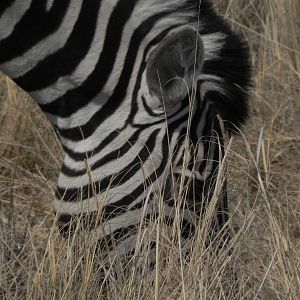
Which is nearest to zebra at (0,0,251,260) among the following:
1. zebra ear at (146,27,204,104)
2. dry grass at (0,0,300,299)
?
zebra ear at (146,27,204,104)

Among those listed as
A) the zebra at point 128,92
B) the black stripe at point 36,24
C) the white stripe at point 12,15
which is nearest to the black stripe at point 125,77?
the zebra at point 128,92

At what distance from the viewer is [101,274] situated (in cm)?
311

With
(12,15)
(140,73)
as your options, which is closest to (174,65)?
(140,73)

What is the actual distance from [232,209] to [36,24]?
1.29 metres

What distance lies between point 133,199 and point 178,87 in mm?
365

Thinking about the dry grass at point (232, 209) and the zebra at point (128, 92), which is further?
the zebra at point (128, 92)

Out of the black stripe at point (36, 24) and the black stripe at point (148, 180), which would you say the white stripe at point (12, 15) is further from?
the black stripe at point (148, 180)

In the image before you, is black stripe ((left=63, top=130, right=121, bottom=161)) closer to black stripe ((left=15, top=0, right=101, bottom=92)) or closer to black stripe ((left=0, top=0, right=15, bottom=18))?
black stripe ((left=15, top=0, right=101, bottom=92))

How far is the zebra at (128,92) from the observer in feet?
10.2

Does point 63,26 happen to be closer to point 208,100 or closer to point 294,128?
point 208,100

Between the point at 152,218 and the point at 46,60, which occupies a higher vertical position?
the point at 46,60

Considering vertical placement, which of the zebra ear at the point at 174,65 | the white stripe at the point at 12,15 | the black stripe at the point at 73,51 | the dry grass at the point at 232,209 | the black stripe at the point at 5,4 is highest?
the black stripe at the point at 5,4

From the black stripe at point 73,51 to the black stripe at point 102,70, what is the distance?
0.05m

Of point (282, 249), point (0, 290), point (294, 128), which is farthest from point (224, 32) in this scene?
point (294, 128)
